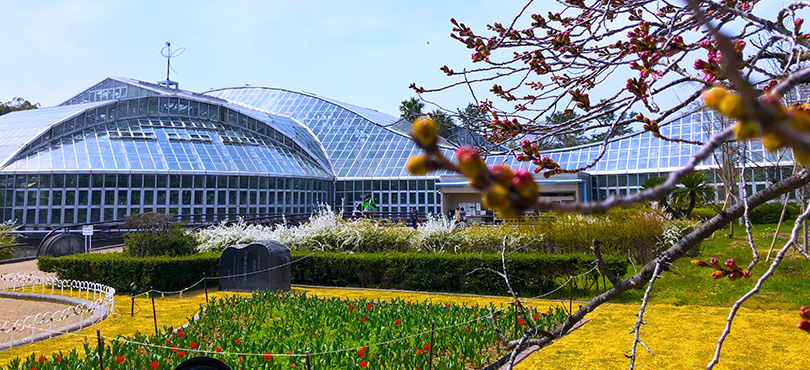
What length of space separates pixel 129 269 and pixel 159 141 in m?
14.1

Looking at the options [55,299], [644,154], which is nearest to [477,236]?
[55,299]

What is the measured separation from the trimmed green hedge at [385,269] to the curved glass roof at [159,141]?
1059cm

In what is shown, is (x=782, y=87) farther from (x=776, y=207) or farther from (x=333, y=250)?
(x=776, y=207)

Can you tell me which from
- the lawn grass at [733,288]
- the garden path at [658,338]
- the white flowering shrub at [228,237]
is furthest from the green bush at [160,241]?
the lawn grass at [733,288]

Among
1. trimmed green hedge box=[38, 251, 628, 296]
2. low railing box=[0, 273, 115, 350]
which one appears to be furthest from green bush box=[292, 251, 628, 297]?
low railing box=[0, 273, 115, 350]

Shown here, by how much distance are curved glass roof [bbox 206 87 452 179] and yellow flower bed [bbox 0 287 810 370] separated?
18568 millimetres

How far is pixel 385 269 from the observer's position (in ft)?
36.7

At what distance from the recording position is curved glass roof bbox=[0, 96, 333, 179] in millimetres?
20406

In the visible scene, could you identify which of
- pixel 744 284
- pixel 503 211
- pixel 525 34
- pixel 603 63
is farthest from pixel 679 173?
pixel 744 284

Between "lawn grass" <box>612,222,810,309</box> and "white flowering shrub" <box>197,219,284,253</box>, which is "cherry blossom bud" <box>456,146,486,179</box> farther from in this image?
"white flowering shrub" <box>197,219,284,253</box>

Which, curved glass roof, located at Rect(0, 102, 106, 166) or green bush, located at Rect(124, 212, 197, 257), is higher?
curved glass roof, located at Rect(0, 102, 106, 166)

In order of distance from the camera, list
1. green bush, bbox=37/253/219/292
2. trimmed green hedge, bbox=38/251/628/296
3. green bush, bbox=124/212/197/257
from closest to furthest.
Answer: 1. trimmed green hedge, bbox=38/251/628/296
2. green bush, bbox=37/253/219/292
3. green bush, bbox=124/212/197/257

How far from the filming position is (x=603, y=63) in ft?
10.9

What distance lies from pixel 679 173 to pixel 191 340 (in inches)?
233
